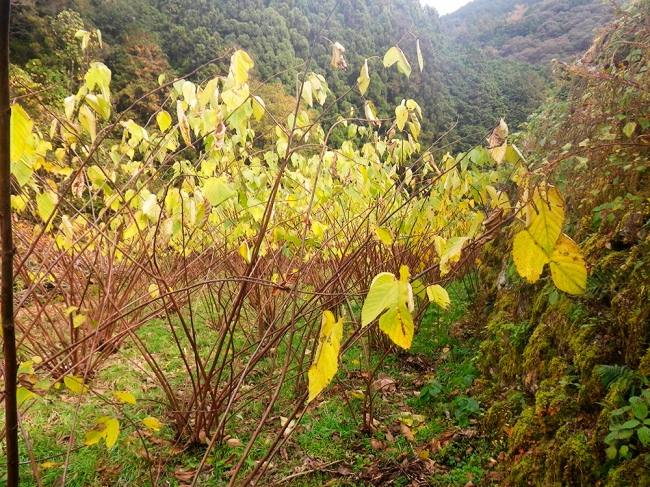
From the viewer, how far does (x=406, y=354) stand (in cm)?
343

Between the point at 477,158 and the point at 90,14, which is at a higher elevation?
the point at 90,14

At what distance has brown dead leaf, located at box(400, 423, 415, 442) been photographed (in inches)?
85.0

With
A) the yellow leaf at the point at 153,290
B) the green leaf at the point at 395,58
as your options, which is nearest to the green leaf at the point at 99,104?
the yellow leaf at the point at 153,290

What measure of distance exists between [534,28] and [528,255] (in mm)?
30797

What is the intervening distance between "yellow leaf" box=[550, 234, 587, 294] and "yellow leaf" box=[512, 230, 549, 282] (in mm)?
43

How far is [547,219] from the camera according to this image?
0.67m

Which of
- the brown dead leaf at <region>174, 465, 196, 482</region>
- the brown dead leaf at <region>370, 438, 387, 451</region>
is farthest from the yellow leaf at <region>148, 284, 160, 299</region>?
the brown dead leaf at <region>370, 438, 387, 451</region>

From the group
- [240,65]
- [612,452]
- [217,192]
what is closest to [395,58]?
[240,65]

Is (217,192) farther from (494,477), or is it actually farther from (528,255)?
(494,477)

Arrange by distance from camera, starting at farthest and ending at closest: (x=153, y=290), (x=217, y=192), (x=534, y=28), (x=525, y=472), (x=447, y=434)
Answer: (x=534, y=28) → (x=447, y=434) → (x=525, y=472) → (x=153, y=290) → (x=217, y=192)

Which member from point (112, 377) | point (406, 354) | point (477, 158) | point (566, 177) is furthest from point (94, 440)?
point (566, 177)

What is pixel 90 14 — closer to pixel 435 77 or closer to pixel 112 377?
pixel 435 77

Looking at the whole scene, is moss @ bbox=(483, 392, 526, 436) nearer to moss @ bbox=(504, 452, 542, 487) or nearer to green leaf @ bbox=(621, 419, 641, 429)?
moss @ bbox=(504, 452, 542, 487)

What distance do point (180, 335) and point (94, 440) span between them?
313 centimetres
